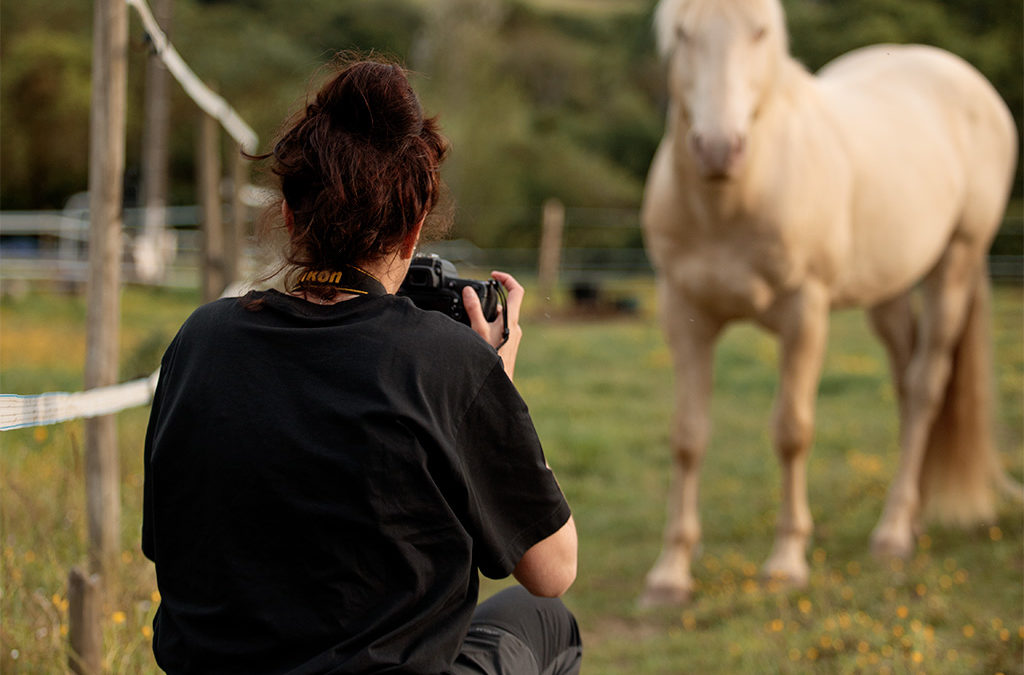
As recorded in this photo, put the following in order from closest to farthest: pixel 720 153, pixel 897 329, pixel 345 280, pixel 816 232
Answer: pixel 345 280 → pixel 720 153 → pixel 816 232 → pixel 897 329

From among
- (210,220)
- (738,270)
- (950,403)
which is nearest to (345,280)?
(738,270)

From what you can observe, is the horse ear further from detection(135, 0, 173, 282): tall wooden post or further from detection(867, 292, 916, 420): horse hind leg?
detection(135, 0, 173, 282): tall wooden post

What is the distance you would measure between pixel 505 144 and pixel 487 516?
96.0 feet

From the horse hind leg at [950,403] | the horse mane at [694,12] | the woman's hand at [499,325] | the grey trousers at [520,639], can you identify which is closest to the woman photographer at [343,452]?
the grey trousers at [520,639]

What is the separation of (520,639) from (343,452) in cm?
63

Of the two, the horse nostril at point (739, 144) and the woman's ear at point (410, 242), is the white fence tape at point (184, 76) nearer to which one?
the woman's ear at point (410, 242)

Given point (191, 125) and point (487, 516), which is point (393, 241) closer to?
point (487, 516)

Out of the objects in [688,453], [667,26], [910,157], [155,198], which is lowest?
[155,198]

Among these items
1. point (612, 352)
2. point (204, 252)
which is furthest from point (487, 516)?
point (612, 352)

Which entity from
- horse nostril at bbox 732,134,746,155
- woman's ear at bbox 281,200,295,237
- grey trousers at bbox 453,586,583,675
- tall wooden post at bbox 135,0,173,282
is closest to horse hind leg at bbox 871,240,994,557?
horse nostril at bbox 732,134,746,155

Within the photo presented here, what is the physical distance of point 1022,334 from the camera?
34.4ft

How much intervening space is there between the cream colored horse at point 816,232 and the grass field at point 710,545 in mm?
242

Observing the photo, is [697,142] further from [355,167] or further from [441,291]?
[355,167]

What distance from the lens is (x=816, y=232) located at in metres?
3.79
